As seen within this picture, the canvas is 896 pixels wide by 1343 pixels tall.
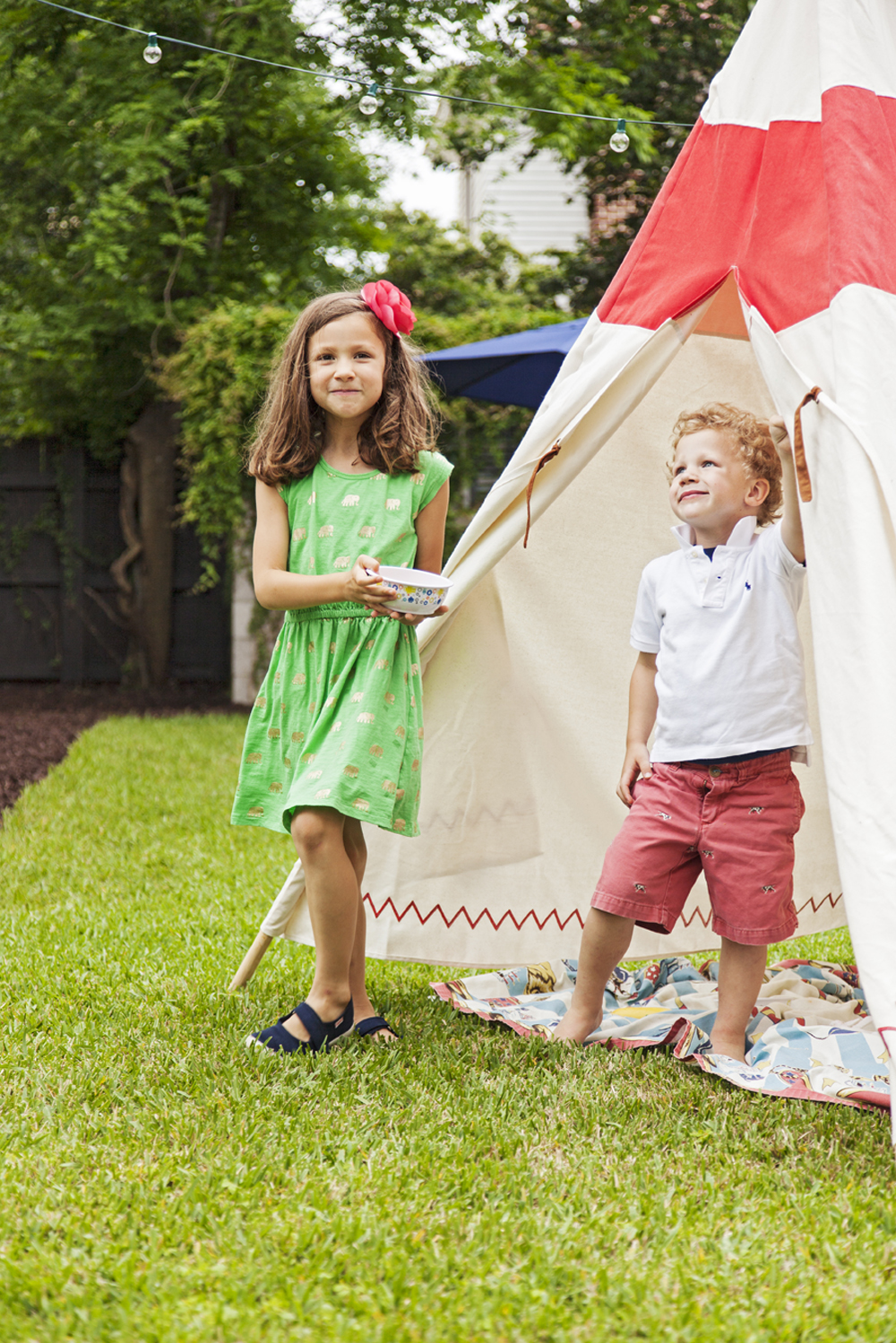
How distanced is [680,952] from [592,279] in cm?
774

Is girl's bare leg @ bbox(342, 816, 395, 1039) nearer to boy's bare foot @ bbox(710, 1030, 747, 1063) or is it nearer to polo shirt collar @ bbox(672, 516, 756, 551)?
boy's bare foot @ bbox(710, 1030, 747, 1063)

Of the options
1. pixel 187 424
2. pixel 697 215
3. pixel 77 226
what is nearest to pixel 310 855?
pixel 697 215

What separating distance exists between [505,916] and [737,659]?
100 cm

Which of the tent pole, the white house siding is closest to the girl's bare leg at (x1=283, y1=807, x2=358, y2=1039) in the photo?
the tent pole

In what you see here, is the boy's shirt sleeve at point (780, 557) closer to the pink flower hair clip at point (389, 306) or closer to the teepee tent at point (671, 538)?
the teepee tent at point (671, 538)

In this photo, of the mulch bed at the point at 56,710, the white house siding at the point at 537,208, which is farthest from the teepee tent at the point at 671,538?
the white house siding at the point at 537,208

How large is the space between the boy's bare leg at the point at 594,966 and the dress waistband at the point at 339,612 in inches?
30.9

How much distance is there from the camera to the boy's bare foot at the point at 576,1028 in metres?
2.59

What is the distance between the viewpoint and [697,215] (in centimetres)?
249

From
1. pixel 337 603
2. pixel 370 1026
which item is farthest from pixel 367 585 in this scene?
pixel 370 1026

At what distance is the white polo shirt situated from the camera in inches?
94.4

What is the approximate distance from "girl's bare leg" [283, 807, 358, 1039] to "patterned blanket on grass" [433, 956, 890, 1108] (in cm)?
50

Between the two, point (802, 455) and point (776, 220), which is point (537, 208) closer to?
point (776, 220)

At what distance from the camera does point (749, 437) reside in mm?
2504
